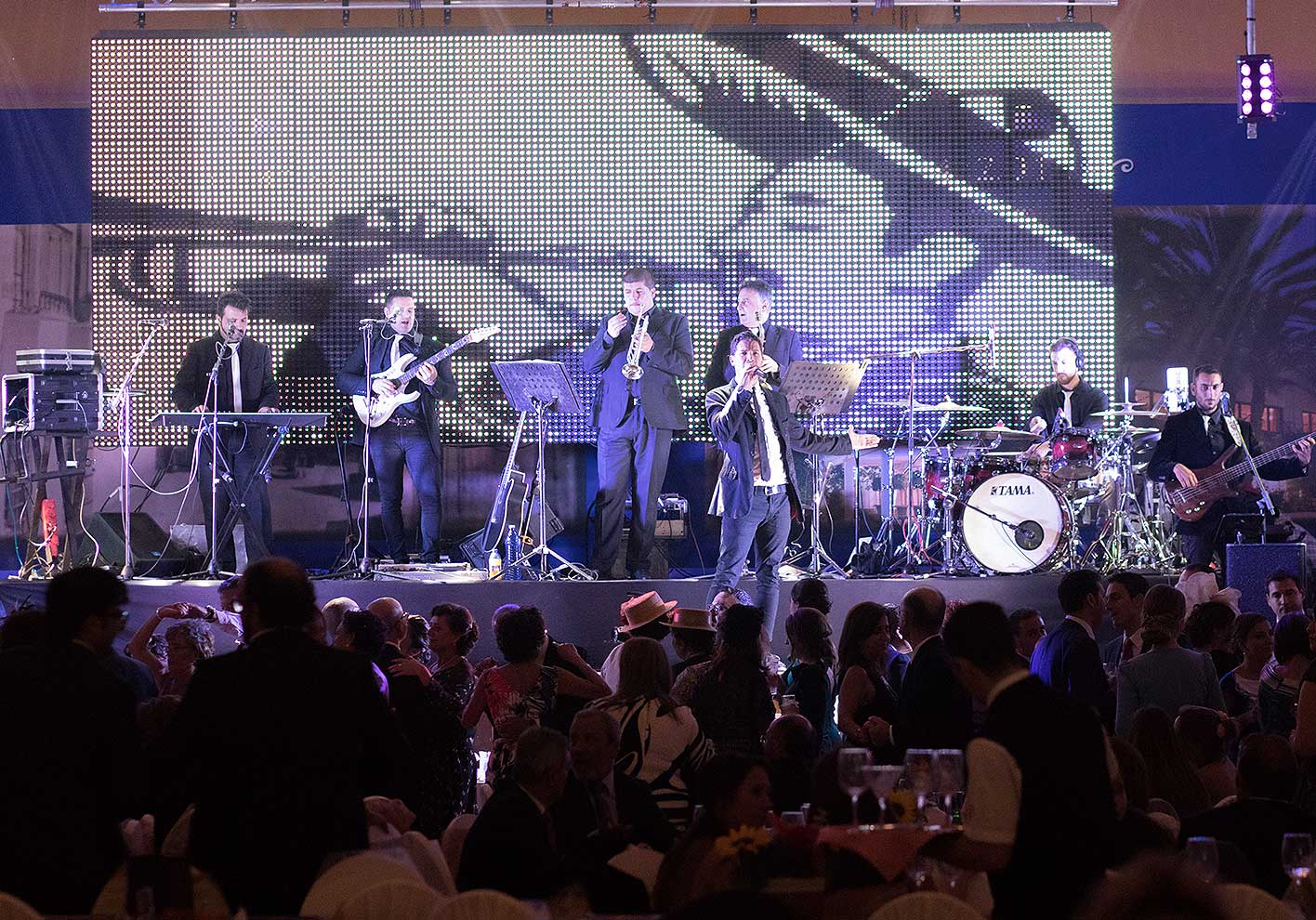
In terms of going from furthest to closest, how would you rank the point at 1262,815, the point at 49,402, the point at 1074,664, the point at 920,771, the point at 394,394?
the point at 394,394 → the point at 49,402 → the point at 1074,664 → the point at 1262,815 → the point at 920,771

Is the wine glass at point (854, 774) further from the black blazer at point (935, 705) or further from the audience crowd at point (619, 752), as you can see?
the black blazer at point (935, 705)

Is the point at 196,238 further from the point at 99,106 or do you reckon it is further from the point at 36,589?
the point at 36,589

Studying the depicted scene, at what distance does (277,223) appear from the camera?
13141 mm

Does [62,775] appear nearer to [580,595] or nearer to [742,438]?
[742,438]

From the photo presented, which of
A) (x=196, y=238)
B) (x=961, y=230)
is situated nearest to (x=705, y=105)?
(x=961, y=230)

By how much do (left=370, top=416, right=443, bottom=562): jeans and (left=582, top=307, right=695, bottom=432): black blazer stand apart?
55.9 inches

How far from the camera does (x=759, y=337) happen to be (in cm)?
1209

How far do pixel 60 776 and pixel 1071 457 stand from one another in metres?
8.61

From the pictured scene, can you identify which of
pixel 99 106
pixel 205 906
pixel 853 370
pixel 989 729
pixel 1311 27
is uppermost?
pixel 1311 27

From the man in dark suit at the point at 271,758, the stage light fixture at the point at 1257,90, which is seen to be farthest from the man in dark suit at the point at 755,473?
the man in dark suit at the point at 271,758

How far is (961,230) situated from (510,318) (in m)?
4.03

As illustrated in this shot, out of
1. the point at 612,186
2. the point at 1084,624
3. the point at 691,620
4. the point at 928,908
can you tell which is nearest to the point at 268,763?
the point at 928,908

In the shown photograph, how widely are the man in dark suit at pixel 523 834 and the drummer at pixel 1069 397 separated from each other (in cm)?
838

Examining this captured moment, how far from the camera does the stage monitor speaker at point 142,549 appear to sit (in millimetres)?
11930
